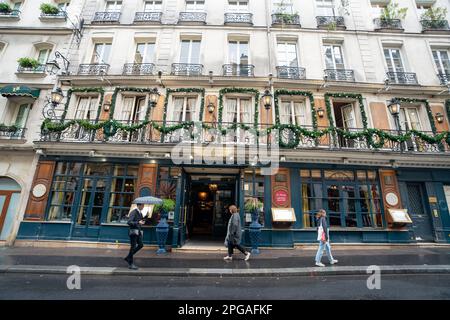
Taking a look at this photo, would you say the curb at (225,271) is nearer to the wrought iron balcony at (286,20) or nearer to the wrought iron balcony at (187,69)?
the wrought iron balcony at (187,69)

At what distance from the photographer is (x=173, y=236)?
872 centimetres

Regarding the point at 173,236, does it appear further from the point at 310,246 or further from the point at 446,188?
the point at 446,188

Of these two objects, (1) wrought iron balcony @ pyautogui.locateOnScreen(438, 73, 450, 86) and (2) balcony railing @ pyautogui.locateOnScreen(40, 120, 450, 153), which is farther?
(1) wrought iron balcony @ pyautogui.locateOnScreen(438, 73, 450, 86)

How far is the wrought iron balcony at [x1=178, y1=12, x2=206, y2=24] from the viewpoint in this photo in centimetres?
1201

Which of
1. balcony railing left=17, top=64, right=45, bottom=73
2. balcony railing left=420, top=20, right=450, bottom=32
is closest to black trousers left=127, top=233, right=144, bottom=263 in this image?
balcony railing left=17, top=64, right=45, bottom=73

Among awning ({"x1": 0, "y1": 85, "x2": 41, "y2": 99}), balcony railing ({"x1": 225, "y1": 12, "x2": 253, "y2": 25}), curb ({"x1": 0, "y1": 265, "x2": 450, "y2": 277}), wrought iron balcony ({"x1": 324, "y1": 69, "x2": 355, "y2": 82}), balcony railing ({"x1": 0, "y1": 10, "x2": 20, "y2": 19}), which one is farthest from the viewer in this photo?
balcony railing ({"x1": 0, "y1": 10, "x2": 20, "y2": 19})

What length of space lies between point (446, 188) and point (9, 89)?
22.2 meters

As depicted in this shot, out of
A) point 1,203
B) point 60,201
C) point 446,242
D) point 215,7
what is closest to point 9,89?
point 1,203

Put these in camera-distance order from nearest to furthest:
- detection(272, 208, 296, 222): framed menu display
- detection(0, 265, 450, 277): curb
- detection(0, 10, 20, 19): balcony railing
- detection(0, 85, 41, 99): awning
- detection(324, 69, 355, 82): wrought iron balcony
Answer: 1. detection(0, 265, 450, 277): curb
2. detection(272, 208, 296, 222): framed menu display
3. detection(0, 85, 41, 99): awning
4. detection(324, 69, 355, 82): wrought iron balcony
5. detection(0, 10, 20, 19): balcony railing

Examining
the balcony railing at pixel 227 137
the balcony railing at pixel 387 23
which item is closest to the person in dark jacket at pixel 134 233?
the balcony railing at pixel 227 137

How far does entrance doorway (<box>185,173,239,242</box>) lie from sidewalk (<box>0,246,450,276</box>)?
10.5 ft

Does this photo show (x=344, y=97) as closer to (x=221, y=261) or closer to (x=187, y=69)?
(x=187, y=69)

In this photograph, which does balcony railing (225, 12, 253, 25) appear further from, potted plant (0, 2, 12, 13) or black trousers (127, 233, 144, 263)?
potted plant (0, 2, 12, 13)

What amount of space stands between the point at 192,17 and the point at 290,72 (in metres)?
6.68
